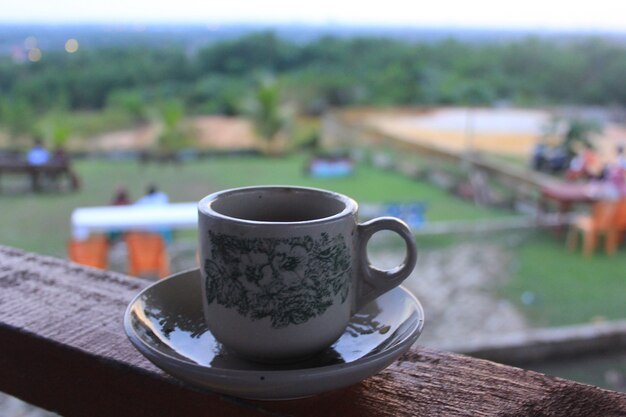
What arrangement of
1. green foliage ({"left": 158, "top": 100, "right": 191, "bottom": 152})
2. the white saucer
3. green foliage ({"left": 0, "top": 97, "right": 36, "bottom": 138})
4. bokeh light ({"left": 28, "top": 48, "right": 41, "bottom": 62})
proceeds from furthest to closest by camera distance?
1. bokeh light ({"left": 28, "top": 48, "right": 41, "bottom": 62})
2. green foliage ({"left": 0, "top": 97, "right": 36, "bottom": 138})
3. green foliage ({"left": 158, "top": 100, "right": 191, "bottom": 152})
4. the white saucer

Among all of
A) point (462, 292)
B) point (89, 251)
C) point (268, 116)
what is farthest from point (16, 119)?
point (462, 292)

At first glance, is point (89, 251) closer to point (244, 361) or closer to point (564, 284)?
point (564, 284)

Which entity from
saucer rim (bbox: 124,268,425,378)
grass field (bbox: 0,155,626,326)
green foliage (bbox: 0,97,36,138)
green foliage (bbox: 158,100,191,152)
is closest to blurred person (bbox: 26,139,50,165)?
grass field (bbox: 0,155,626,326)

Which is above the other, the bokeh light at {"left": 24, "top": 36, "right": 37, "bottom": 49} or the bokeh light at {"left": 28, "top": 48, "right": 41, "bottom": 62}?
the bokeh light at {"left": 24, "top": 36, "right": 37, "bottom": 49}

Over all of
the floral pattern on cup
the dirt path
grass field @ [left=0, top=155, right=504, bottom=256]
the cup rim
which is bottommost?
grass field @ [left=0, top=155, right=504, bottom=256]

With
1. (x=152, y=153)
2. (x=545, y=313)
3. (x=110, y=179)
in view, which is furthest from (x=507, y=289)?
(x=152, y=153)

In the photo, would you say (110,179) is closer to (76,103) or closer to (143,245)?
(143,245)

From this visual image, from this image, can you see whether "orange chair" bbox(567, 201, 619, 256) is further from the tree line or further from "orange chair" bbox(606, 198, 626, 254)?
the tree line

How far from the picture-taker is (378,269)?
472 millimetres

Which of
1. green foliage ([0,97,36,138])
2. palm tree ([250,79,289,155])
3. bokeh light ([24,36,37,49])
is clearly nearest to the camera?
bokeh light ([24,36,37,49])

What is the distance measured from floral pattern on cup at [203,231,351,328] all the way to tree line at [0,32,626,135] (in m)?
10.9

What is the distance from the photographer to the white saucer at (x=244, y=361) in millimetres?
384

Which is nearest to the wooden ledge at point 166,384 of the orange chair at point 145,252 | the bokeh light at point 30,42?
the orange chair at point 145,252

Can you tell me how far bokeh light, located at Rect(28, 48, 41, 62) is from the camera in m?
10.6
